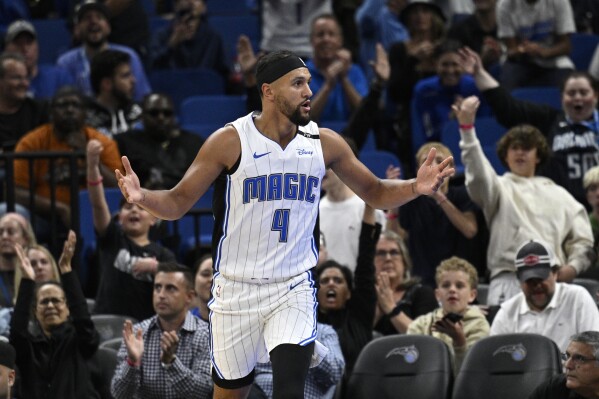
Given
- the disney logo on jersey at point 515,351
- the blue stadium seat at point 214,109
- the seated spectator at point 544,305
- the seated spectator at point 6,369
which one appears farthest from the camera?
the blue stadium seat at point 214,109

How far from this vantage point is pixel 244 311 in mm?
6082

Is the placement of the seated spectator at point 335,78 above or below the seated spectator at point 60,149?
above

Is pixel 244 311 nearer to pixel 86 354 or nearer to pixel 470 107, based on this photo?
pixel 86 354

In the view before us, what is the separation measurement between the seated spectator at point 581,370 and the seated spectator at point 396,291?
1.71 m

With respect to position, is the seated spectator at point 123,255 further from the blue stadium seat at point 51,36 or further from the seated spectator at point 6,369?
the blue stadium seat at point 51,36

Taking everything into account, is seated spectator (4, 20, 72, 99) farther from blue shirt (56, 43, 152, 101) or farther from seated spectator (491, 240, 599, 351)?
seated spectator (491, 240, 599, 351)

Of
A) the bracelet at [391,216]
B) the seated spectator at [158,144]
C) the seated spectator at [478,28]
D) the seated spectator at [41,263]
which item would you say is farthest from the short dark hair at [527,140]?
the seated spectator at [41,263]

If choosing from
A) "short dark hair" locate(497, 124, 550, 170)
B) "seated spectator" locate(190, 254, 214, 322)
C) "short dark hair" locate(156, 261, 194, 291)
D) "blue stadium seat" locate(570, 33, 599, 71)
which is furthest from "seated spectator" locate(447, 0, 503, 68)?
"short dark hair" locate(156, 261, 194, 291)

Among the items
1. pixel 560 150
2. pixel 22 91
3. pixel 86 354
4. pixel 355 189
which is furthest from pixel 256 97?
pixel 355 189

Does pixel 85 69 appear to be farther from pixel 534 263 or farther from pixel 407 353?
pixel 534 263

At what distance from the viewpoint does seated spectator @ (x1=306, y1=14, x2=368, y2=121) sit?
456 inches

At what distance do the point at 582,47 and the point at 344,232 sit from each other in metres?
4.42

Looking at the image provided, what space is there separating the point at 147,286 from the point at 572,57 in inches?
215

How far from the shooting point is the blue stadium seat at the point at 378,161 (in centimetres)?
1091
